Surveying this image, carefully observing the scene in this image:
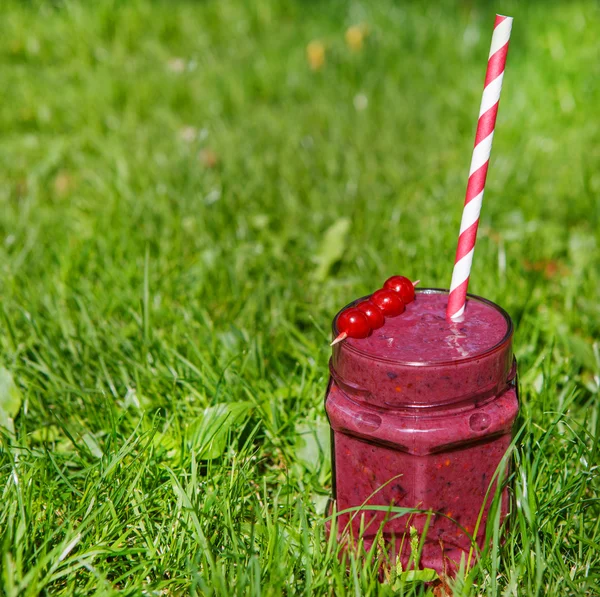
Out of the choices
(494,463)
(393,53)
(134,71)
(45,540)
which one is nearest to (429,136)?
(393,53)

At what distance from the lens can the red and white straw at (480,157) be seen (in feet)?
5.27

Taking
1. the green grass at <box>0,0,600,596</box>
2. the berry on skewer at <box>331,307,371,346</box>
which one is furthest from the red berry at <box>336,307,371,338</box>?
the green grass at <box>0,0,600,596</box>

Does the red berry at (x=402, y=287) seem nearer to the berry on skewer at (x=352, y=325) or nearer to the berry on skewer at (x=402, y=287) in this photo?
the berry on skewer at (x=402, y=287)

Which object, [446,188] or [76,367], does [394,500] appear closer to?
[76,367]

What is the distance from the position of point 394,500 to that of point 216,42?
4.55 metres

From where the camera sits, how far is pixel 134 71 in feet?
16.3

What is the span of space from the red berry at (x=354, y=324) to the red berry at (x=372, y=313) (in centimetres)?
2

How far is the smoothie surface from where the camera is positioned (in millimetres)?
1557

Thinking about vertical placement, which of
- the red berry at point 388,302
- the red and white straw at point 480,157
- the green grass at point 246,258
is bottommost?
the green grass at point 246,258

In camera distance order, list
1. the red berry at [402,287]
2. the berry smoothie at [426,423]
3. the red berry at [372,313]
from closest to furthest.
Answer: the berry smoothie at [426,423], the red berry at [372,313], the red berry at [402,287]

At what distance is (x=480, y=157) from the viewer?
65.6 inches

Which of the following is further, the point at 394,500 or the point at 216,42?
the point at 216,42

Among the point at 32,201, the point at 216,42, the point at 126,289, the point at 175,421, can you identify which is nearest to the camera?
the point at 175,421

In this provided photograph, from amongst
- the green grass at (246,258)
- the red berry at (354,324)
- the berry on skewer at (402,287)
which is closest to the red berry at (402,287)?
the berry on skewer at (402,287)
